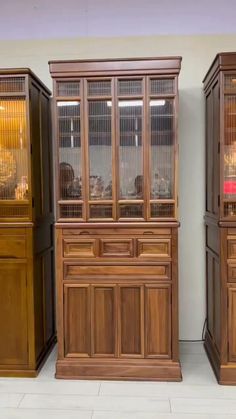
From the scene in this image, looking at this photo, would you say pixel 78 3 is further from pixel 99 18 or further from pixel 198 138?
pixel 198 138

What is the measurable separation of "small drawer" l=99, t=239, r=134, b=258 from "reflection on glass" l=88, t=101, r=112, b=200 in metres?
0.37

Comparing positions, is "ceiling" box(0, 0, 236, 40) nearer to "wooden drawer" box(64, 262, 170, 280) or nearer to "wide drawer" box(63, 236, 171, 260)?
"wide drawer" box(63, 236, 171, 260)

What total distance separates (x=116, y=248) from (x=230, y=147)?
1219 millimetres

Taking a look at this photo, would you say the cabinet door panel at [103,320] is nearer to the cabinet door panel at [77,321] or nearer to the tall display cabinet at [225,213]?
the cabinet door panel at [77,321]

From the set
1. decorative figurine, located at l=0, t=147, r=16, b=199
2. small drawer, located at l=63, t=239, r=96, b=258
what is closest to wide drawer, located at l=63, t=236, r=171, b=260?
small drawer, located at l=63, t=239, r=96, b=258

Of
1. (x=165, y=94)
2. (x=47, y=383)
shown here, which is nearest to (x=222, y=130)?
(x=165, y=94)

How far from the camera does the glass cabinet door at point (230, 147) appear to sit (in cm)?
288

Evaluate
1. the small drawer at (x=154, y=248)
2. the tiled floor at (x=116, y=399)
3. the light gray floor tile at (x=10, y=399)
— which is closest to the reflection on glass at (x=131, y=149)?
the small drawer at (x=154, y=248)

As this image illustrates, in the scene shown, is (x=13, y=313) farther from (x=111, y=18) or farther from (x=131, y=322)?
(x=111, y=18)

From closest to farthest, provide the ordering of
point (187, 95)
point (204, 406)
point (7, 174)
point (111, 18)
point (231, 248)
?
point (204, 406), point (231, 248), point (7, 174), point (111, 18), point (187, 95)

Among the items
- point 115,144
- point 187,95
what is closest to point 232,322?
point 115,144

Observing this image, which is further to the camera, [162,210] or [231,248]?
[162,210]

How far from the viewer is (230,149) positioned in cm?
297

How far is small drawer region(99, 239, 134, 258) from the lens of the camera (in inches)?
119
